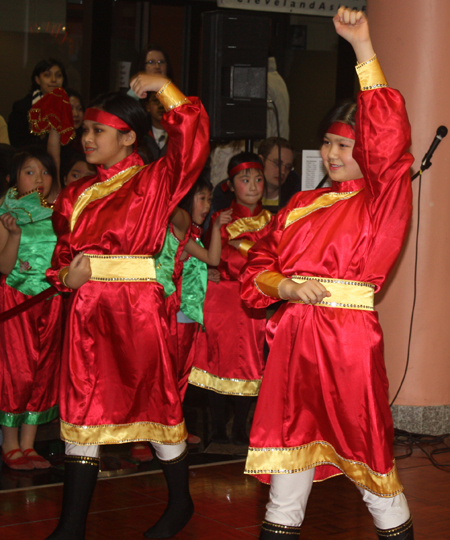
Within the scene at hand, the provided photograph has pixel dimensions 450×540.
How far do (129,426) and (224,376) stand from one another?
152cm

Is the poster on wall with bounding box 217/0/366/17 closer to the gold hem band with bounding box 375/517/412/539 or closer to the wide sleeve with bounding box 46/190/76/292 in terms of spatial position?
the wide sleeve with bounding box 46/190/76/292

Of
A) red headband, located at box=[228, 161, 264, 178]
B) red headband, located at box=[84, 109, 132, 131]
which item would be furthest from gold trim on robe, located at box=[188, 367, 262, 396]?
red headband, located at box=[84, 109, 132, 131]

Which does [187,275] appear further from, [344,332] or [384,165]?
[384,165]

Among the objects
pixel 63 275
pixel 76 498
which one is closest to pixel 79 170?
pixel 63 275

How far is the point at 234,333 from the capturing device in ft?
14.1

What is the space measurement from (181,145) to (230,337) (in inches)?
70.1

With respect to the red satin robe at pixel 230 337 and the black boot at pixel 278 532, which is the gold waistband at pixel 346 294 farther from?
the red satin robe at pixel 230 337

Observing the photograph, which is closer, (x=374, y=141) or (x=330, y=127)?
(x=374, y=141)

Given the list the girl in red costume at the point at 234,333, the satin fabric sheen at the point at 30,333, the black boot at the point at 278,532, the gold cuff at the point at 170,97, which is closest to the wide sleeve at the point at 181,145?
the gold cuff at the point at 170,97

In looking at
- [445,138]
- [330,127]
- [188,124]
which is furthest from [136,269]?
[445,138]

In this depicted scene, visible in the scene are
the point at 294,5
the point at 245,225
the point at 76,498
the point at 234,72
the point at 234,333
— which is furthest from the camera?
the point at 294,5

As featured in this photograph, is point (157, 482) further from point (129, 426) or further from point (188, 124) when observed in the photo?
point (188, 124)

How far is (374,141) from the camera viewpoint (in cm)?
223

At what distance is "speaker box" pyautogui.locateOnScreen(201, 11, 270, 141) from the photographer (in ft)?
13.3
